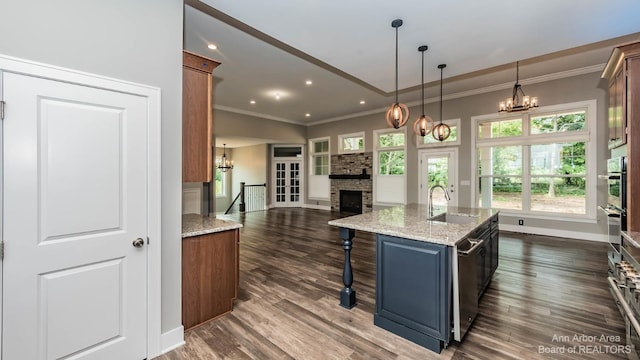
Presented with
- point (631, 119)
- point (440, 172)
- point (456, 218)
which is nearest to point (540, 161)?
point (440, 172)

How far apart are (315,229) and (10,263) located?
208 inches

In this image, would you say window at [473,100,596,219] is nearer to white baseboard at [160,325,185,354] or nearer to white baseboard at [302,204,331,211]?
white baseboard at [302,204,331,211]

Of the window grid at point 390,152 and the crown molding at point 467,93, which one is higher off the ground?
the crown molding at point 467,93

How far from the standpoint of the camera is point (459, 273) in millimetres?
1967

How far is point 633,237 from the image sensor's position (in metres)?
2.14

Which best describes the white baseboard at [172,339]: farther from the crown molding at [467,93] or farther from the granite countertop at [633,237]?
the crown molding at [467,93]

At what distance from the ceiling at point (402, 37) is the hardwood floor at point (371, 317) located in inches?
116

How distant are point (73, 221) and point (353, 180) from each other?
8023 mm

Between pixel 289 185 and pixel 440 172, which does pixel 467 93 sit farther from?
pixel 289 185

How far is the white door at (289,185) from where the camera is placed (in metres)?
10.6

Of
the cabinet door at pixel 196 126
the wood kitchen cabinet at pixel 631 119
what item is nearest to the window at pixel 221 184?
the cabinet door at pixel 196 126

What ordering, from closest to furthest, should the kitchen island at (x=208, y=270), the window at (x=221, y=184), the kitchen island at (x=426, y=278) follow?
the kitchen island at (x=426, y=278), the kitchen island at (x=208, y=270), the window at (x=221, y=184)

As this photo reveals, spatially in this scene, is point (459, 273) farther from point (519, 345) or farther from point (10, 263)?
point (10, 263)

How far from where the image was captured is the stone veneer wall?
883 centimetres
